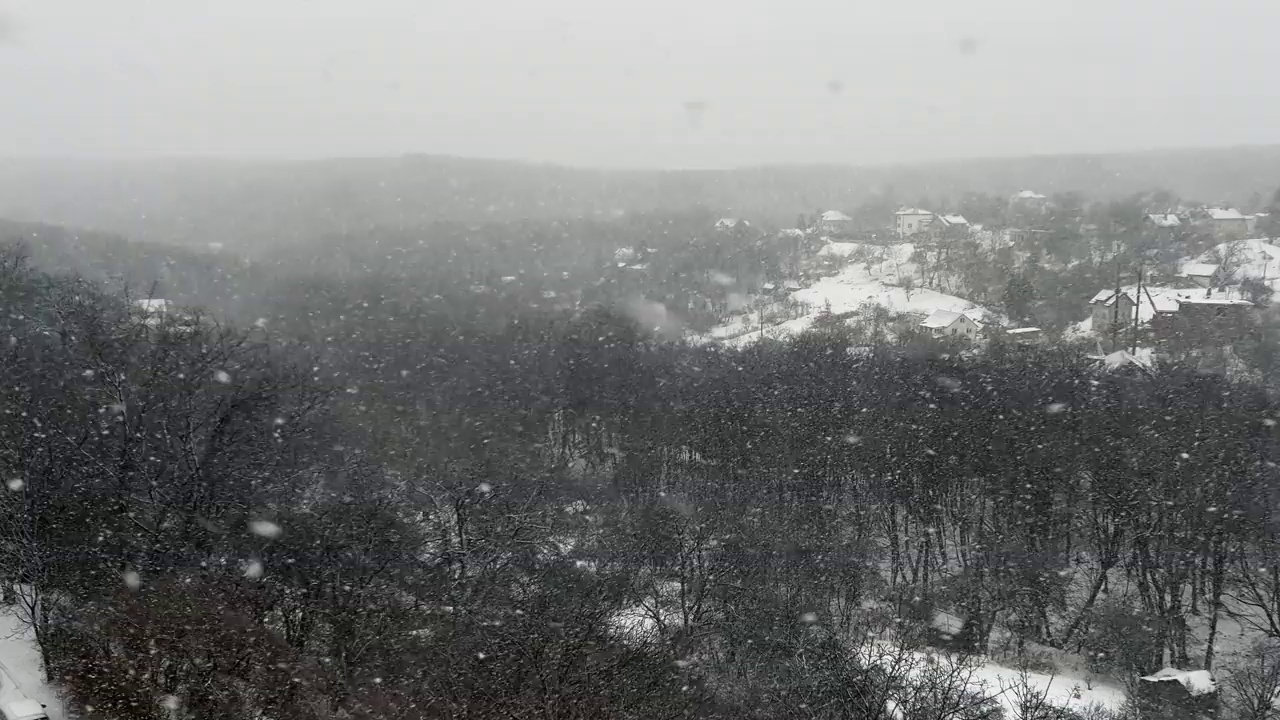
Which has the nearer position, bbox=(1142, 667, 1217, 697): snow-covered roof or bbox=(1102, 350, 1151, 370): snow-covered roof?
bbox=(1142, 667, 1217, 697): snow-covered roof

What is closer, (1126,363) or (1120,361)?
(1126,363)

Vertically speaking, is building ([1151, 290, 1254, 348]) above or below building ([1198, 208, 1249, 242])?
below

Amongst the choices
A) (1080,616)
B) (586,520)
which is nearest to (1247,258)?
(1080,616)

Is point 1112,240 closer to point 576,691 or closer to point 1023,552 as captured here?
point 1023,552

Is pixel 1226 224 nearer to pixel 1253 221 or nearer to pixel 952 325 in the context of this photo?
pixel 1253 221

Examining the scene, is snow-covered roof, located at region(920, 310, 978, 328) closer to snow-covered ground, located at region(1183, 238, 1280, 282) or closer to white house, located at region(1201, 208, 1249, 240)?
snow-covered ground, located at region(1183, 238, 1280, 282)

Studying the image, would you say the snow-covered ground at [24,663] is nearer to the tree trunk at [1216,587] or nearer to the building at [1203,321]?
the tree trunk at [1216,587]

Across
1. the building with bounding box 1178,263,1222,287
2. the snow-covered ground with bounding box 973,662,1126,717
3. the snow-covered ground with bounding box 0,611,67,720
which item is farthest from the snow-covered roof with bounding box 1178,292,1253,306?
the snow-covered ground with bounding box 0,611,67,720
